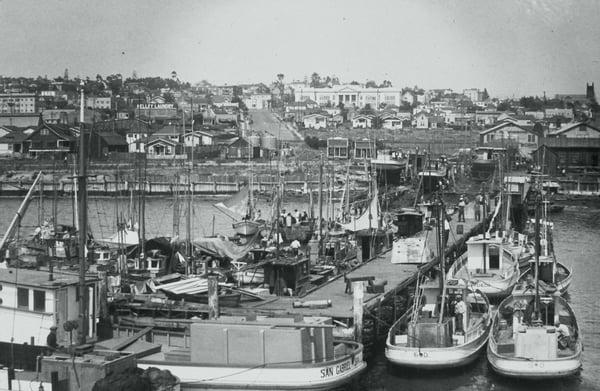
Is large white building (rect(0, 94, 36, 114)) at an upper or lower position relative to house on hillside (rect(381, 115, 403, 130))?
upper

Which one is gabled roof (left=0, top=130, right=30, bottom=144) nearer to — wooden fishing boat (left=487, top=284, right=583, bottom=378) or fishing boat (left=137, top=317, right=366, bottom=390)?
wooden fishing boat (left=487, top=284, right=583, bottom=378)

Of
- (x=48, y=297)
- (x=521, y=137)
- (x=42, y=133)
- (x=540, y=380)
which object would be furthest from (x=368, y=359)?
(x=521, y=137)

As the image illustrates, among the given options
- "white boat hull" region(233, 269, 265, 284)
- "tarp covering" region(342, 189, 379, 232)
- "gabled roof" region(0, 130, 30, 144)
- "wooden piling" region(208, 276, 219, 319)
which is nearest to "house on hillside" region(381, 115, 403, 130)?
"gabled roof" region(0, 130, 30, 144)

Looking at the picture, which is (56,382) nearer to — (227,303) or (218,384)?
(218,384)

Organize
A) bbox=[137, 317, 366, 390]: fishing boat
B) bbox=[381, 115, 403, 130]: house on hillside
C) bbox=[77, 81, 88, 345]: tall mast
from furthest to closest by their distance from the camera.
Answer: bbox=[381, 115, 403, 130]: house on hillside < bbox=[137, 317, 366, 390]: fishing boat < bbox=[77, 81, 88, 345]: tall mast

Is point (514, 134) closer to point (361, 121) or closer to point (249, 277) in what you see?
point (361, 121)
